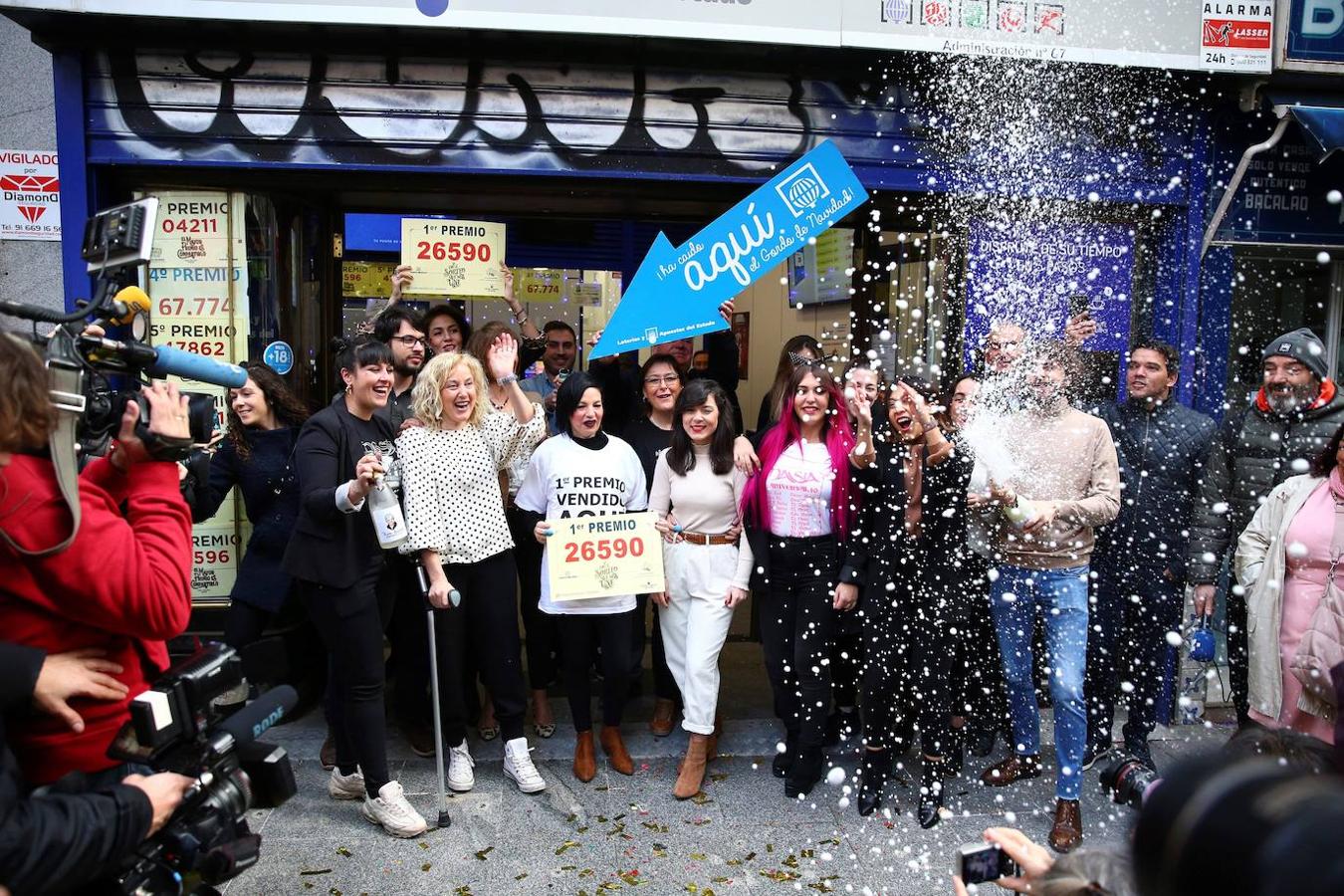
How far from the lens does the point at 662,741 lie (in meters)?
5.66

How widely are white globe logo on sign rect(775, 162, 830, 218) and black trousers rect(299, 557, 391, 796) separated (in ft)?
9.27

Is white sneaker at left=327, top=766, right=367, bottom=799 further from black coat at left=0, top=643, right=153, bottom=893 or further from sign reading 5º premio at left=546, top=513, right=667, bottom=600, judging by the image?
black coat at left=0, top=643, right=153, bottom=893

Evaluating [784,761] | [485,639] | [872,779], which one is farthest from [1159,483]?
[485,639]

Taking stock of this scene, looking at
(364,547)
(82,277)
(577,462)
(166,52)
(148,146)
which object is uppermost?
(166,52)

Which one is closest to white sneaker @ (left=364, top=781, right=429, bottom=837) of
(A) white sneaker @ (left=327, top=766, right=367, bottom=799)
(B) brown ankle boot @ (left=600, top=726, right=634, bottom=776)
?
(A) white sneaker @ (left=327, top=766, right=367, bottom=799)

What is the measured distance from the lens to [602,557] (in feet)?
16.5

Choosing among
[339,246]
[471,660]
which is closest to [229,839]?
[471,660]

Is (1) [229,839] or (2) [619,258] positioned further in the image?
(2) [619,258]

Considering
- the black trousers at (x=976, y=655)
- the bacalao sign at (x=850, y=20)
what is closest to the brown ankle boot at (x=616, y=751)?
the black trousers at (x=976, y=655)

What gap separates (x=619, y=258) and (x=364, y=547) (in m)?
3.59

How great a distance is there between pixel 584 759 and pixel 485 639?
818 mm

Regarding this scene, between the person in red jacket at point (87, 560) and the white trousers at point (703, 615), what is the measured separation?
119 inches

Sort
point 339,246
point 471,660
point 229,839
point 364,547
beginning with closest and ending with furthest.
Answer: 1. point 229,839
2. point 364,547
3. point 471,660
4. point 339,246

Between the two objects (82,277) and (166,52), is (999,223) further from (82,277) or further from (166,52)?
(82,277)
